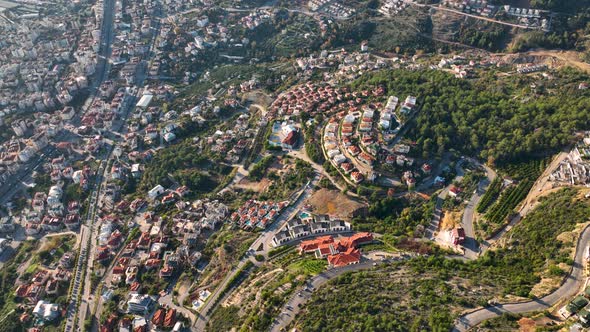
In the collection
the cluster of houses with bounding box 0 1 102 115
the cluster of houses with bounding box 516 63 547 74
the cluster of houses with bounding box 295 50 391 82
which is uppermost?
the cluster of houses with bounding box 516 63 547 74

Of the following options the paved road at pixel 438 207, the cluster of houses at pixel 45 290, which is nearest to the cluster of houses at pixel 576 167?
the paved road at pixel 438 207

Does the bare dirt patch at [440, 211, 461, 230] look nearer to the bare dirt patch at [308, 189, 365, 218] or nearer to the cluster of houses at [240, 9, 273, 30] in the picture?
the bare dirt patch at [308, 189, 365, 218]

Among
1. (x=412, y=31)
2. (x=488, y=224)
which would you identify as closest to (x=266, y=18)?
(x=412, y=31)

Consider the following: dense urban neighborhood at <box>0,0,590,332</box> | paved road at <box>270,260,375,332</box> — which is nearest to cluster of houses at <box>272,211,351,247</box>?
dense urban neighborhood at <box>0,0,590,332</box>

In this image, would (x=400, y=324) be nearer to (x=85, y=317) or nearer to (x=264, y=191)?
(x=264, y=191)

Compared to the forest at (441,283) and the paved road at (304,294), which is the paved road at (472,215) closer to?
the forest at (441,283)
